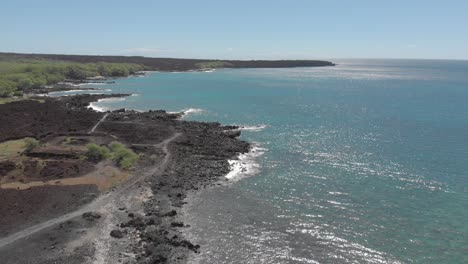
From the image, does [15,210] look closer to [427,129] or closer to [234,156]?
[234,156]

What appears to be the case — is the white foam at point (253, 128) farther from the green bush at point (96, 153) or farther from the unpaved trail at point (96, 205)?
the green bush at point (96, 153)

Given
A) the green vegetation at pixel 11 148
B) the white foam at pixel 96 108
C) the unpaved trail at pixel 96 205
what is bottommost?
the unpaved trail at pixel 96 205

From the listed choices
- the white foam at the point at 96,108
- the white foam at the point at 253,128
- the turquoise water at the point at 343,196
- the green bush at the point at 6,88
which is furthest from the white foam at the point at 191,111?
the green bush at the point at 6,88

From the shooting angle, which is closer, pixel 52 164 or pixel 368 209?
pixel 368 209

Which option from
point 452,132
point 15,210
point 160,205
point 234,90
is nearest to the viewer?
point 15,210

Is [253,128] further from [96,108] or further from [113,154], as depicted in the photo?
[96,108]

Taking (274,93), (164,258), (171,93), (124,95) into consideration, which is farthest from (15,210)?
(274,93)
